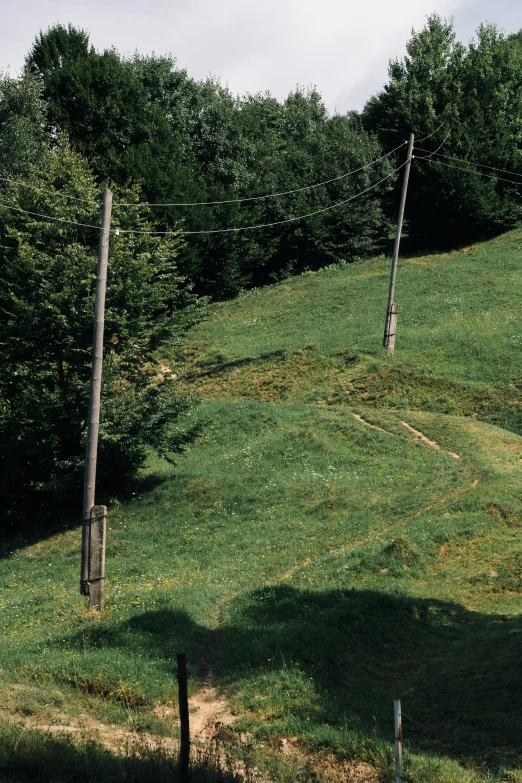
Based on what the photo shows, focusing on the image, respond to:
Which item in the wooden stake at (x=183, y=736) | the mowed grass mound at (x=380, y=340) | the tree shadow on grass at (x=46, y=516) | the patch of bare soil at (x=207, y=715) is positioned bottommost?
the tree shadow on grass at (x=46, y=516)

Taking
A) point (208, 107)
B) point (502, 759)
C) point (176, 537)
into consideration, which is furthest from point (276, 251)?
point (502, 759)

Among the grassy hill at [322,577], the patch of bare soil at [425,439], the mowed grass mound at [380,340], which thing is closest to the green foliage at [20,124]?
the mowed grass mound at [380,340]

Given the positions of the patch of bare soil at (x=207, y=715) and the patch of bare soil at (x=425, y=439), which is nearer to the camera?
the patch of bare soil at (x=207, y=715)

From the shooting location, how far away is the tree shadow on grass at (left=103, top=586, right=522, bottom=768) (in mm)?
12172

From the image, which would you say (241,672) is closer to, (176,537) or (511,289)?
(176,537)

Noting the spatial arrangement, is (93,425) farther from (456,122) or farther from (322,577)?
(456,122)

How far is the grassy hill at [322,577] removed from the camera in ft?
40.3

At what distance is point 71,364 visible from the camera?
29.3 metres

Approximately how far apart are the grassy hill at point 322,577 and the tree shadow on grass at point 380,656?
43 millimetres

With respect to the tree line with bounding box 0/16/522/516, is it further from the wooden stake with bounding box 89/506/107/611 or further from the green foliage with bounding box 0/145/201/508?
the wooden stake with bounding box 89/506/107/611

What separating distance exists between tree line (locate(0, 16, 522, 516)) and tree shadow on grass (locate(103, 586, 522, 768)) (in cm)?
1227

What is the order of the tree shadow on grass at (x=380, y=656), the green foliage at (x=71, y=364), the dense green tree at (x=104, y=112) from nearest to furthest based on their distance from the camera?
the tree shadow on grass at (x=380, y=656), the green foliage at (x=71, y=364), the dense green tree at (x=104, y=112)

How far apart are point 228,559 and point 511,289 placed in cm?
2841

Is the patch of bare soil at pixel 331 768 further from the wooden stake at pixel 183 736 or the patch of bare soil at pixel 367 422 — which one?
the patch of bare soil at pixel 367 422
